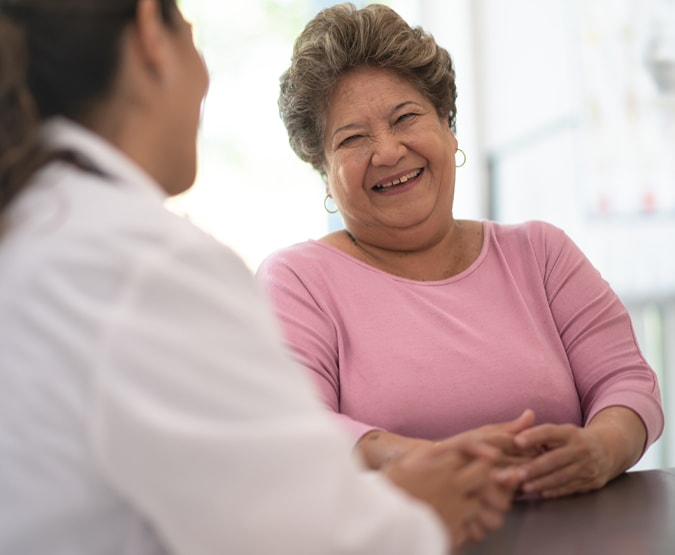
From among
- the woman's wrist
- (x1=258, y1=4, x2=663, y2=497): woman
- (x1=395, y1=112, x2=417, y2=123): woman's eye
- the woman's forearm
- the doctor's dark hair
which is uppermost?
the doctor's dark hair

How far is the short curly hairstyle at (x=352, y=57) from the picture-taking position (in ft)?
6.00

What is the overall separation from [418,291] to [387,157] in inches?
11.1

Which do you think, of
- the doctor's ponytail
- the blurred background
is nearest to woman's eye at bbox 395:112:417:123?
the doctor's ponytail

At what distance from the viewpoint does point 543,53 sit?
3359 millimetres

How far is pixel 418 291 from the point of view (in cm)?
179

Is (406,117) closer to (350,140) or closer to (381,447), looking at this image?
(350,140)

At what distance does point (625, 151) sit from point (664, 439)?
1.13 meters

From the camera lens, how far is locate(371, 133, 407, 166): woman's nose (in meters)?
1.80

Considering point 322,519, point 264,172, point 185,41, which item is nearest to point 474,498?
point 322,519

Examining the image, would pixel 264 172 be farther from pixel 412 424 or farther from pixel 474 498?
pixel 474 498

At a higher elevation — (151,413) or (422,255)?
(151,413)

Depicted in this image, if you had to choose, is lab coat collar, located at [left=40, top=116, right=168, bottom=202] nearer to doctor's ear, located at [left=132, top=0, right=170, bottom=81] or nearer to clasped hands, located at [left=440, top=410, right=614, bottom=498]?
doctor's ear, located at [left=132, top=0, right=170, bottom=81]

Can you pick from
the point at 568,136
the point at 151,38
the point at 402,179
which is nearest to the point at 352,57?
the point at 402,179

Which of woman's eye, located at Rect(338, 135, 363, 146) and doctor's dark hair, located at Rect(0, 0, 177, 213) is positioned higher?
doctor's dark hair, located at Rect(0, 0, 177, 213)
